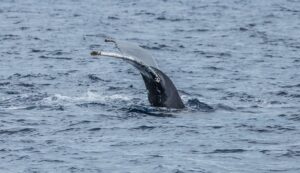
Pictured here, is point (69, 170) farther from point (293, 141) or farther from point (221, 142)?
point (293, 141)

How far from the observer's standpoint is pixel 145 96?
64.7 ft

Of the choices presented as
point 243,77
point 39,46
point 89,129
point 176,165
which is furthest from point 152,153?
point 39,46

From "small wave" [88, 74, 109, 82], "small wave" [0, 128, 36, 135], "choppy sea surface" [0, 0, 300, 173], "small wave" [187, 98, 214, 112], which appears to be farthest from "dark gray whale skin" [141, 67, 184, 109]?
"small wave" [88, 74, 109, 82]

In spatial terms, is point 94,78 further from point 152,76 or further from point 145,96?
point 152,76

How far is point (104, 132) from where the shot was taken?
52.6 ft

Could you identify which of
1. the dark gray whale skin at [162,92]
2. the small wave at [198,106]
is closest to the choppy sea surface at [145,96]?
the small wave at [198,106]

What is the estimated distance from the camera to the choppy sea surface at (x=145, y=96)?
47.4 feet

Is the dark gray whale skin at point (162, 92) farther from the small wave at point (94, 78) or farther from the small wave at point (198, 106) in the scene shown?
the small wave at point (94, 78)

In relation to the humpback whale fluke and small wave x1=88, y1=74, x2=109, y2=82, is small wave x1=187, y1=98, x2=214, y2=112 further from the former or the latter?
small wave x1=88, y1=74, x2=109, y2=82

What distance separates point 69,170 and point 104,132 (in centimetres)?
243

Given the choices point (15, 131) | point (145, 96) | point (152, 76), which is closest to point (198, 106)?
point (145, 96)

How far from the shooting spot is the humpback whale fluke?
16.0 metres

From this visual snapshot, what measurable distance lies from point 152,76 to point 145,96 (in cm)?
349

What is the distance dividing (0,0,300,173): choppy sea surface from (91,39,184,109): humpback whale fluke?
9.7 inches
